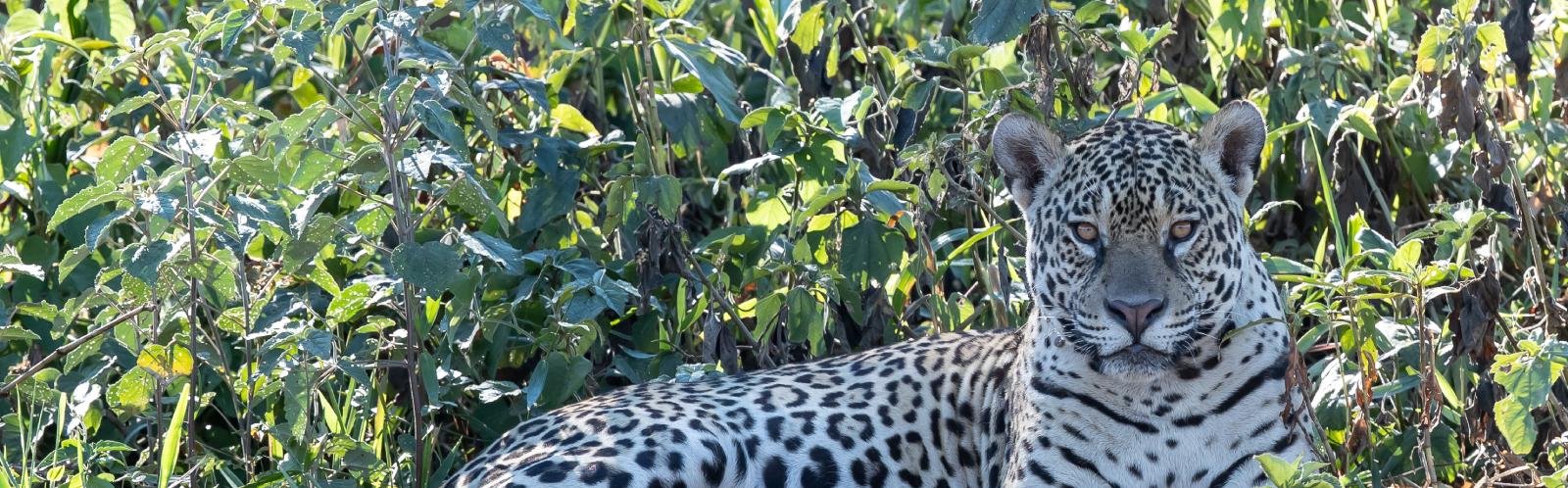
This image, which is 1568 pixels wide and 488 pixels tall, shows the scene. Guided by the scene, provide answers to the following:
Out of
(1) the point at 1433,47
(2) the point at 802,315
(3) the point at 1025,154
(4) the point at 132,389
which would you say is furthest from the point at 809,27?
(4) the point at 132,389

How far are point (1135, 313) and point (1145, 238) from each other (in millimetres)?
219

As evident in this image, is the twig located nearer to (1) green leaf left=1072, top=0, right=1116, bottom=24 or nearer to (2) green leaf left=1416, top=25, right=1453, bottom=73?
(1) green leaf left=1072, top=0, right=1116, bottom=24

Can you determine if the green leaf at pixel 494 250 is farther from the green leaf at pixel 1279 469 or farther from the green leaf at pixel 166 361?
the green leaf at pixel 1279 469

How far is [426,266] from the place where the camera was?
16.9 feet

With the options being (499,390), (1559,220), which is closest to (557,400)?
(499,390)

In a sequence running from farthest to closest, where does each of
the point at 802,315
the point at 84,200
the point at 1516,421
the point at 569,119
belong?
1. the point at 569,119
2. the point at 802,315
3. the point at 84,200
4. the point at 1516,421

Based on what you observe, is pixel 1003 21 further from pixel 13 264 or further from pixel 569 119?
pixel 13 264

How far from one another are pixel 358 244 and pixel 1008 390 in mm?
2330

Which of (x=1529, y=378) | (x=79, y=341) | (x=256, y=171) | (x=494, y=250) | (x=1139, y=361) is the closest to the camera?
(x=1529, y=378)

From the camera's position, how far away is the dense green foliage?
525 cm

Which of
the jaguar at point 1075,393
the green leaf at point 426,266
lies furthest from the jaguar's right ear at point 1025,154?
the green leaf at point 426,266

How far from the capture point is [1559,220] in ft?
20.3

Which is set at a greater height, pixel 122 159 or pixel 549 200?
pixel 122 159

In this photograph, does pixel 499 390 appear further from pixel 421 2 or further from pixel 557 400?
pixel 421 2
